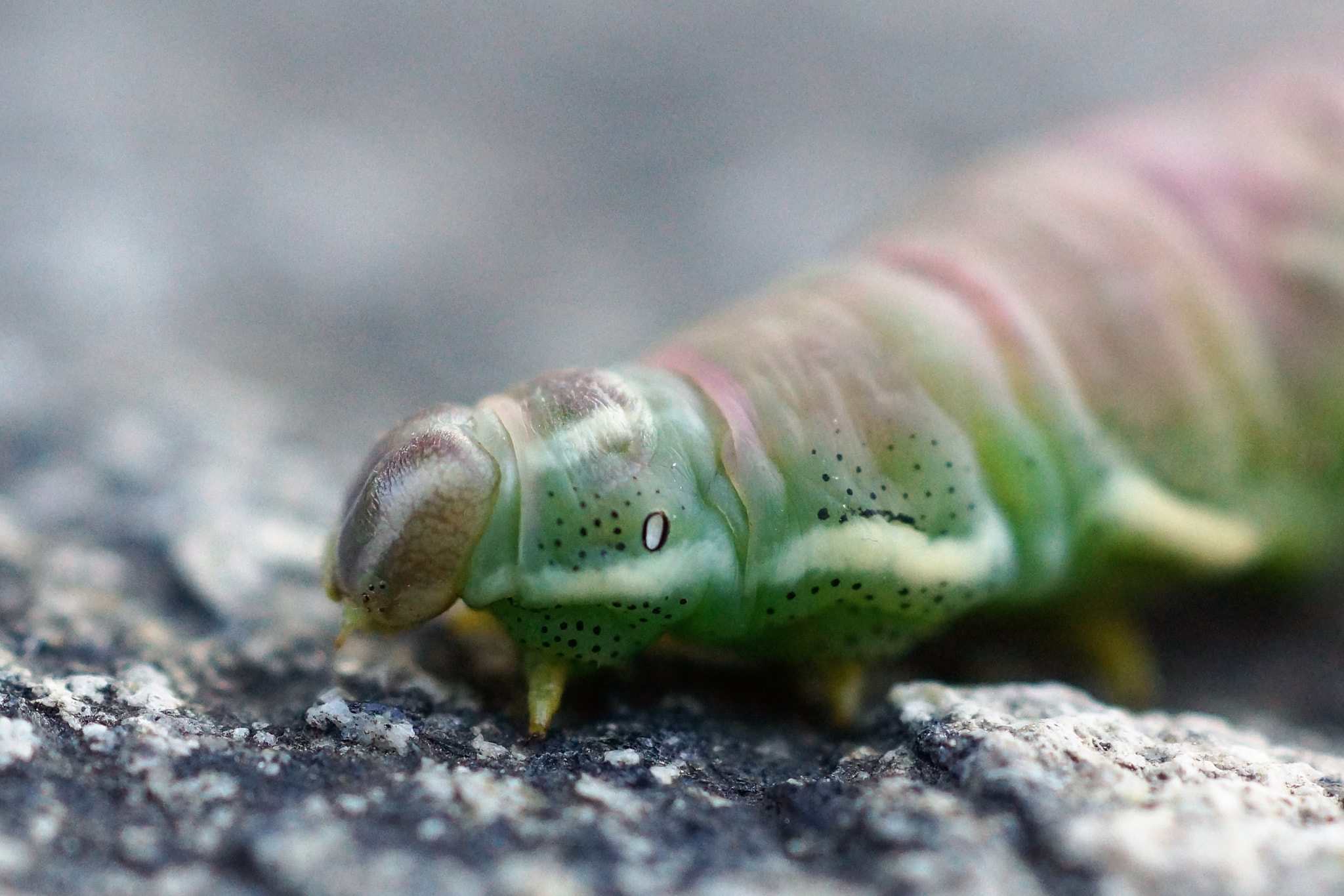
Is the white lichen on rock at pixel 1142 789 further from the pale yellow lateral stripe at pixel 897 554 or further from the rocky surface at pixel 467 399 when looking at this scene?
the pale yellow lateral stripe at pixel 897 554

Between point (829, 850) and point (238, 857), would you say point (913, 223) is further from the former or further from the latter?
point (238, 857)

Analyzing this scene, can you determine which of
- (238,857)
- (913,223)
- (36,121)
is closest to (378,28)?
(36,121)

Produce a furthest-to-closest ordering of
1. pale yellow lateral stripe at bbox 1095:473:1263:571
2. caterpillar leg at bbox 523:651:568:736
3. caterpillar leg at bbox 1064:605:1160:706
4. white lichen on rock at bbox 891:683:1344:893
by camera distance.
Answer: caterpillar leg at bbox 1064:605:1160:706
pale yellow lateral stripe at bbox 1095:473:1263:571
caterpillar leg at bbox 523:651:568:736
white lichen on rock at bbox 891:683:1344:893

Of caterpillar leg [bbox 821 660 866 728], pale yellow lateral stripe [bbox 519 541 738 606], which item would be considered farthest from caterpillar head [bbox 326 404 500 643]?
caterpillar leg [bbox 821 660 866 728]

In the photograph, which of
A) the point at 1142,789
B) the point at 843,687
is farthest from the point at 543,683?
the point at 1142,789

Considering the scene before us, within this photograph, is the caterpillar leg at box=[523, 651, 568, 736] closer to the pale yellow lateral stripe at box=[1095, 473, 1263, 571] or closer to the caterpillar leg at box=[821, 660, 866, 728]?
the caterpillar leg at box=[821, 660, 866, 728]

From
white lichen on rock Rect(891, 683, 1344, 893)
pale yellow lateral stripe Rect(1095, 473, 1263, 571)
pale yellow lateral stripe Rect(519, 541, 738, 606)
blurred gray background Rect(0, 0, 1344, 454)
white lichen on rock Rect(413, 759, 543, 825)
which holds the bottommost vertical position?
white lichen on rock Rect(413, 759, 543, 825)

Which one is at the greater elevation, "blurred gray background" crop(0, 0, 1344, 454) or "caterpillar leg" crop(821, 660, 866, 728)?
"blurred gray background" crop(0, 0, 1344, 454)

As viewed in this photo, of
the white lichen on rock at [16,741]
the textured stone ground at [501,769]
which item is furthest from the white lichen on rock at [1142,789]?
the white lichen on rock at [16,741]
